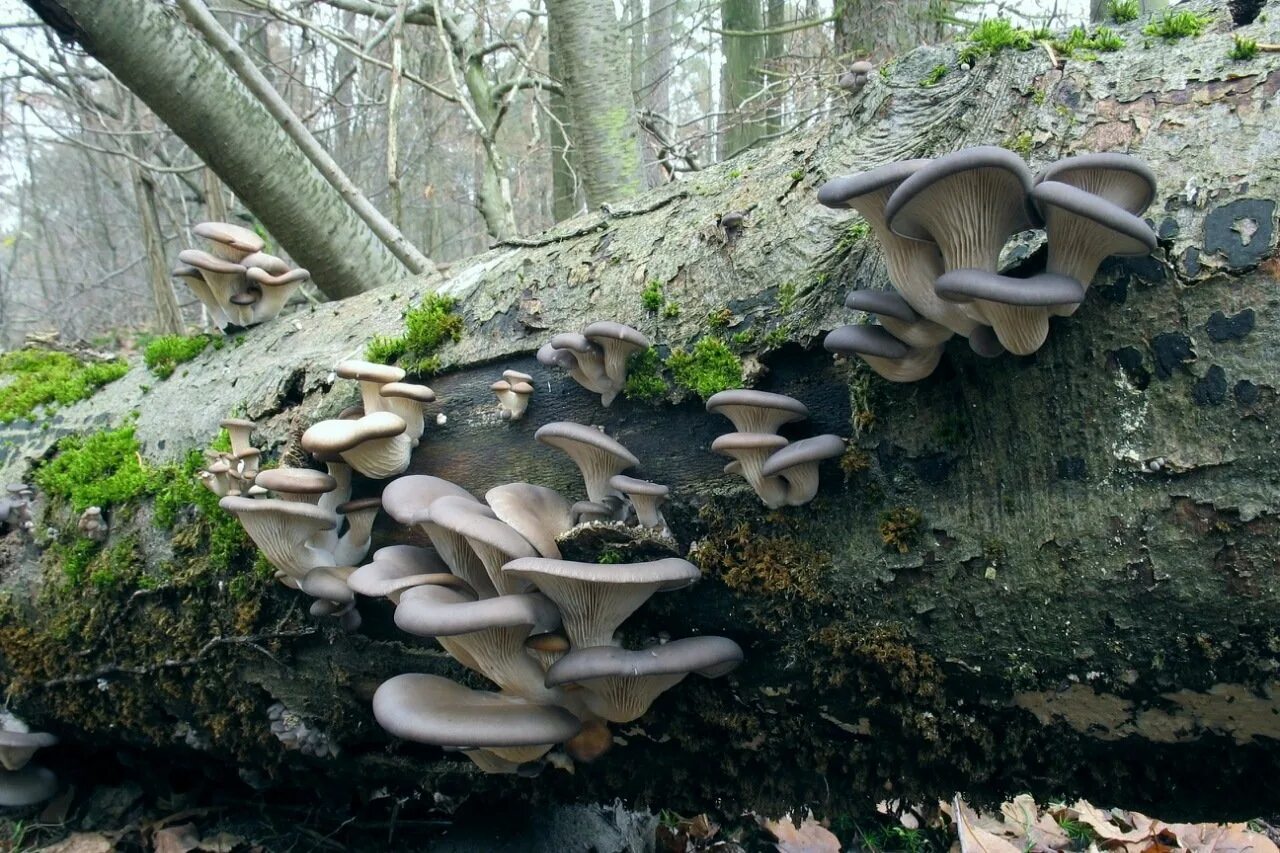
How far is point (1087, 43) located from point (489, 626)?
8.15ft

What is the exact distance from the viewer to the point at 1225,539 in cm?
194

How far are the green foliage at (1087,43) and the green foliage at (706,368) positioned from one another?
1.36 metres

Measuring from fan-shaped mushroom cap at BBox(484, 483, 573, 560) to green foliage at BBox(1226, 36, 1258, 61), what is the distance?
7.64ft

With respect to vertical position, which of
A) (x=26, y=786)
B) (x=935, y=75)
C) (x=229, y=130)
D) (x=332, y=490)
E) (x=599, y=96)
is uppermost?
(x=599, y=96)

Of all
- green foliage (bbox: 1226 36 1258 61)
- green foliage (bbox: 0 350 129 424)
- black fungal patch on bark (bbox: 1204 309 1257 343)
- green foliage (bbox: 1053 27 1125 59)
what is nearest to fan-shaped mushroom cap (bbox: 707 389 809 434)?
black fungal patch on bark (bbox: 1204 309 1257 343)

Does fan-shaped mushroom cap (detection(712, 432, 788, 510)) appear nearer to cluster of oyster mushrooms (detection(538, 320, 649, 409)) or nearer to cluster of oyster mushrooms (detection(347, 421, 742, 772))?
cluster of oyster mushrooms (detection(347, 421, 742, 772))

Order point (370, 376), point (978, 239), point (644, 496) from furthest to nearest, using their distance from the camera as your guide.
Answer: point (370, 376), point (644, 496), point (978, 239)

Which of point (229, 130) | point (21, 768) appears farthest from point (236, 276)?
point (21, 768)

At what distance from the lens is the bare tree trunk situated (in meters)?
7.05

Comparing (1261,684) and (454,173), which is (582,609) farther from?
(454,173)

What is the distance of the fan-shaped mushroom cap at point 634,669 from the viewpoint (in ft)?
7.61

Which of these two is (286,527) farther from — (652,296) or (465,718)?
(652,296)

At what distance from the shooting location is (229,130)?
5.35 metres

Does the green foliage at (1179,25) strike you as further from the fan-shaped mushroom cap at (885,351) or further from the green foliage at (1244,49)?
the fan-shaped mushroom cap at (885,351)
